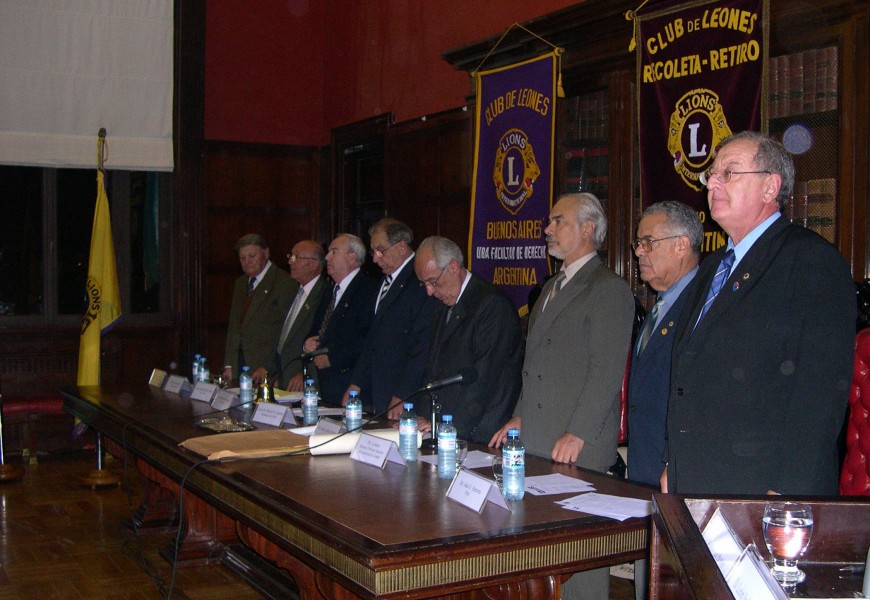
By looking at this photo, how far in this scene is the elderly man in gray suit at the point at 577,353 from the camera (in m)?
2.98

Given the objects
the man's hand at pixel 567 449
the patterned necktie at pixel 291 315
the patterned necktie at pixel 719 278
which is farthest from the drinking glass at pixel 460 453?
the patterned necktie at pixel 291 315

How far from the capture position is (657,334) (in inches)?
111

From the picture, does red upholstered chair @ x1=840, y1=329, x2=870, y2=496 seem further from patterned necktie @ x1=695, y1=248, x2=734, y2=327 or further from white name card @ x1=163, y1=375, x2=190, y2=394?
white name card @ x1=163, y1=375, x2=190, y2=394

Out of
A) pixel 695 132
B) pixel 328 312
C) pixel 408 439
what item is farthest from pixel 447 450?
pixel 328 312

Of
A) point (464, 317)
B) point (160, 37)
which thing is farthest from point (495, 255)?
point (160, 37)

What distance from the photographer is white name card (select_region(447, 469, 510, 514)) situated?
2176mm

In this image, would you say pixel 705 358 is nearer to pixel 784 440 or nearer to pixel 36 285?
pixel 784 440

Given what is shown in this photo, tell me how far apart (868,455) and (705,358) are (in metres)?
1.28

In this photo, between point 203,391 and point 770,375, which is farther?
point 203,391

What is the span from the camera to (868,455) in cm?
303

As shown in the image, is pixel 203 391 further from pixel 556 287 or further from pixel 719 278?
pixel 719 278

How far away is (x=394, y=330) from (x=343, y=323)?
611mm

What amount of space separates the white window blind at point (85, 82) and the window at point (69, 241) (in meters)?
0.22

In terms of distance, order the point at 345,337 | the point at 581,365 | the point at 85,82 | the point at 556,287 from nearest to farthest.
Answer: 1. the point at 581,365
2. the point at 556,287
3. the point at 345,337
4. the point at 85,82
